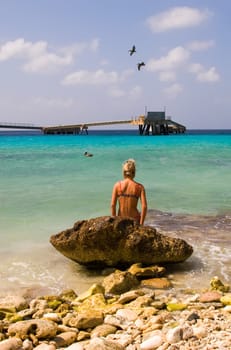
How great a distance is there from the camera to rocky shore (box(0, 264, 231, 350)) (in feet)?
12.1

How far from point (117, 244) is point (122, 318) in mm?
1758

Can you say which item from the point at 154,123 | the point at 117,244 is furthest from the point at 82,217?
the point at 154,123

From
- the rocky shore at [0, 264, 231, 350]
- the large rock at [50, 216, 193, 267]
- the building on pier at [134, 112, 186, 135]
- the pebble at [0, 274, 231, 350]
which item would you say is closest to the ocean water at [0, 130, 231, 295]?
the large rock at [50, 216, 193, 267]

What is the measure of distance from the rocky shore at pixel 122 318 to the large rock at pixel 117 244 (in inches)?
21.8

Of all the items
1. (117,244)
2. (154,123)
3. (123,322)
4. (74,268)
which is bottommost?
(74,268)

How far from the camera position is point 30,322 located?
4055 mm

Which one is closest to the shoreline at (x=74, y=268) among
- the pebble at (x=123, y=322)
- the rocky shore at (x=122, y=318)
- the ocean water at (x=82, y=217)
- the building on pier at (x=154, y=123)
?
the ocean water at (x=82, y=217)

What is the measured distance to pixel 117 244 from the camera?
240 inches

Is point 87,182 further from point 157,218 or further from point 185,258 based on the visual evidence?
point 185,258

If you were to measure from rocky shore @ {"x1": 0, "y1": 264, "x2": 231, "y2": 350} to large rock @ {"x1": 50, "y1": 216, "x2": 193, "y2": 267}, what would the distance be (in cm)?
55

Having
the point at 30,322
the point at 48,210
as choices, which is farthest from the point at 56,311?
the point at 48,210

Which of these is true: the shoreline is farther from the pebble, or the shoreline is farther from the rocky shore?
the pebble

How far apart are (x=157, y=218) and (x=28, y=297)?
4.93 m

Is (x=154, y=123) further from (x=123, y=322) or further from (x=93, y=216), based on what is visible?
(x=123, y=322)
